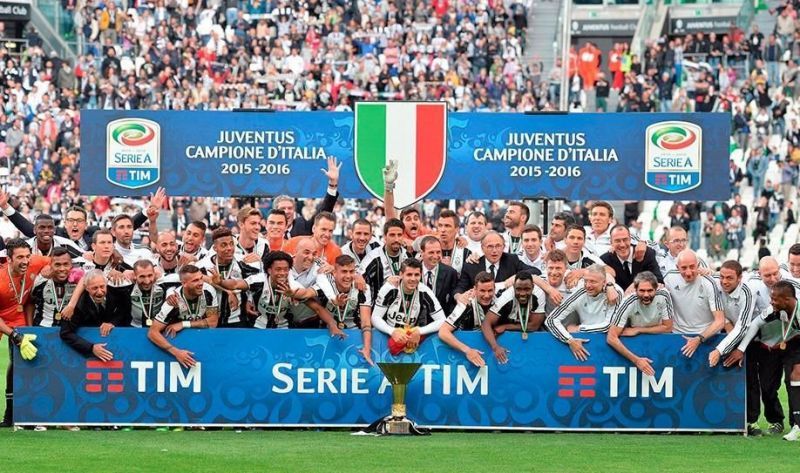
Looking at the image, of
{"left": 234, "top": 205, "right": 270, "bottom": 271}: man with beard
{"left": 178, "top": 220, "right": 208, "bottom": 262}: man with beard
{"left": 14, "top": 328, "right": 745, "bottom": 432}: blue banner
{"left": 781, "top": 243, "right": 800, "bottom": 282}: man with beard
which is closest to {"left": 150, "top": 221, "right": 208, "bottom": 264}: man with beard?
{"left": 178, "top": 220, "right": 208, "bottom": 262}: man with beard

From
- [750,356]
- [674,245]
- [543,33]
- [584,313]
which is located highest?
[543,33]

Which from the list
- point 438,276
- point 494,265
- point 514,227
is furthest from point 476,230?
point 438,276

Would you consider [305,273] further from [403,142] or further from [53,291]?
[403,142]

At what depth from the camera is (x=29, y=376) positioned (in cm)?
1614

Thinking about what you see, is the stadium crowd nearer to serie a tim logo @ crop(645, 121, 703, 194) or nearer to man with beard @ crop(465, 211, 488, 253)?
man with beard @ crop(465, 211, 488, 253)

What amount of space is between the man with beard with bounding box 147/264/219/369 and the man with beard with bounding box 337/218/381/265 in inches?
59.2

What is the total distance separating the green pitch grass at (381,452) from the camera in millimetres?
13594

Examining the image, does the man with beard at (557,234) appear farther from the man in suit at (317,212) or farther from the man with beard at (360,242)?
the man in suit at (317,212)

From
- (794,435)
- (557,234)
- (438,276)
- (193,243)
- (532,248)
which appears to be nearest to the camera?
(794,435)

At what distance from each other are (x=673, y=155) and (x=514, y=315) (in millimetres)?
3882

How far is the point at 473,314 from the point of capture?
16.1 meters

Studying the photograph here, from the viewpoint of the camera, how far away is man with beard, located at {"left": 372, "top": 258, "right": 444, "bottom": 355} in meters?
15.9

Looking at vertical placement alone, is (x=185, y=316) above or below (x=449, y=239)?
below

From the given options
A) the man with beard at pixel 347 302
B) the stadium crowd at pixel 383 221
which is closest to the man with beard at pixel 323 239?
the stadium crowd at pixel 383 221
